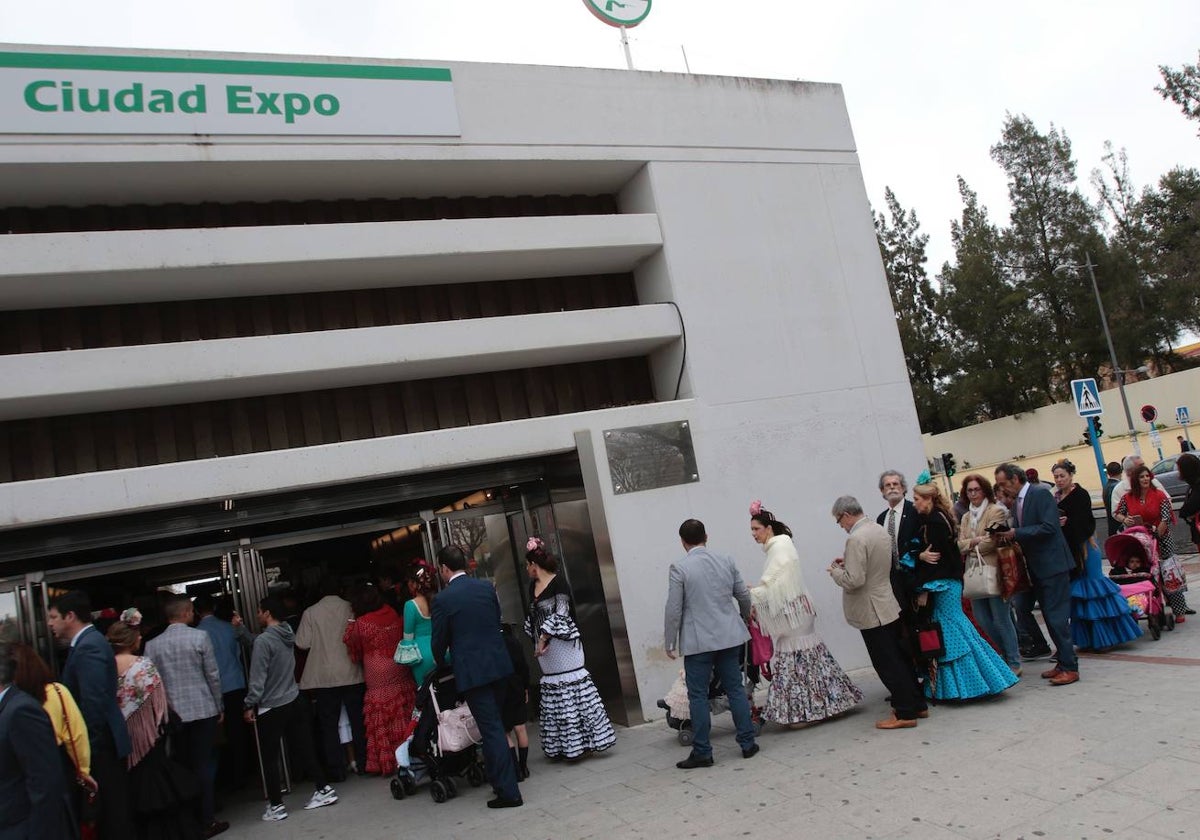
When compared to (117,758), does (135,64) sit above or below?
above

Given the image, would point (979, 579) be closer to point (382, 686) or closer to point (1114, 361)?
point (382, 686)

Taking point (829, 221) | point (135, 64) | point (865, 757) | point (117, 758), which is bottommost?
point (865, 757)

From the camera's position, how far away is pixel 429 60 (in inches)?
344

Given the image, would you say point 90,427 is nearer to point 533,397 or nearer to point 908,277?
point 533,397

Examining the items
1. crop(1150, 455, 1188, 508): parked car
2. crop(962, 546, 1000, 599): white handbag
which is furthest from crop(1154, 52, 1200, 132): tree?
crop(962, 546, 1000, 599): white handbag

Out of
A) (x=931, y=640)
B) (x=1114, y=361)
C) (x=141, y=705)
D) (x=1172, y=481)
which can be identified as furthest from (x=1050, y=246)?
(x=141, y=705)

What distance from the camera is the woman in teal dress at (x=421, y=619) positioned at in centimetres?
751

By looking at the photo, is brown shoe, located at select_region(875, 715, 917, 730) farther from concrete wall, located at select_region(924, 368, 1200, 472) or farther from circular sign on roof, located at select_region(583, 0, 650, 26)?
concrete wall, located at select_region(924, 368, 1200, 472)

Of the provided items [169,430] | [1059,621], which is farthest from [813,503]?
[169,430]

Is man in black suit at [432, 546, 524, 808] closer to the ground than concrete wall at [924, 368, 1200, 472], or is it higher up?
closer to the ground

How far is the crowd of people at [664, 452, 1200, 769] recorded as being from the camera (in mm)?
6582

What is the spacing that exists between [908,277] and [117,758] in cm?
5093

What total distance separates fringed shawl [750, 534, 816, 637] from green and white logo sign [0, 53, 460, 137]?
16.8 feet

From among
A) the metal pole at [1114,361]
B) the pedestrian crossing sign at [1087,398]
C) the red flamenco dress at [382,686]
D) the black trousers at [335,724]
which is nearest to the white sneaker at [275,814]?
the black trousers at [335,724]
